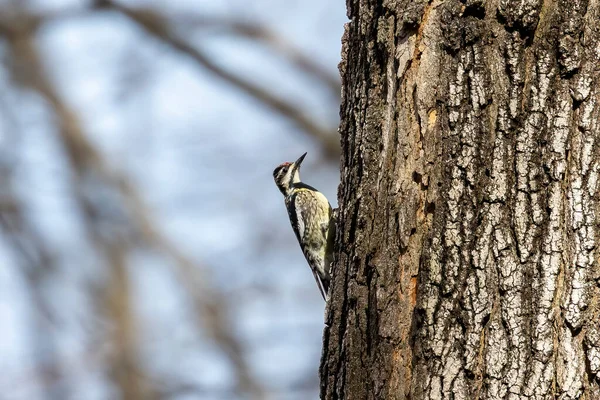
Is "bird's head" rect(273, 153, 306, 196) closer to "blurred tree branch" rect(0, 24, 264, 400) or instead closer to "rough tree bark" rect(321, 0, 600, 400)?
A: "rough tree bark" rect(321, 0, 600, 400)

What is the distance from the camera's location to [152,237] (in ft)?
39.1

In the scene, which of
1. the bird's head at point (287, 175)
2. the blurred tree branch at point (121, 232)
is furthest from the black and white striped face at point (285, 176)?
the blurred tree branch at point (121, 232)

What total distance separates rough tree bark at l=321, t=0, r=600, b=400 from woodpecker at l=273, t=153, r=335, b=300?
2430mm

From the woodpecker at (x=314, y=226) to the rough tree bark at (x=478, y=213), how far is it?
2430mm

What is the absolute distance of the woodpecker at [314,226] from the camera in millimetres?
5234

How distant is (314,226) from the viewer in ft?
17.9

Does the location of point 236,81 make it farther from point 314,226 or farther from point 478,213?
point 478,213

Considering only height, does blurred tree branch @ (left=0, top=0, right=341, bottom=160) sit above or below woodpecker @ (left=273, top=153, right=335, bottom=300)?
above

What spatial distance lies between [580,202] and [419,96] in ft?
2.05

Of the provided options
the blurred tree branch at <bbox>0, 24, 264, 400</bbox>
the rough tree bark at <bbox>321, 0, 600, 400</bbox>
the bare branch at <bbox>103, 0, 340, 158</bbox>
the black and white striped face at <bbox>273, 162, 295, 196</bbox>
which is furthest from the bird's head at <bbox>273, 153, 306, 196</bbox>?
the blurred tree branch at <bbox>0, 24, 264, 400</bbox>

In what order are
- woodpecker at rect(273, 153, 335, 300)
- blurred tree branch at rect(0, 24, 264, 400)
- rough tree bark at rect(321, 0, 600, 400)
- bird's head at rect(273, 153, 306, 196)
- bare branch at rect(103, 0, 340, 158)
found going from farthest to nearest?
blurred tree branch at rect(0, 24, 264, 400), bare branch at rect(103, 0, 340, 158), bird's head at rect(273, 153, 306, 196), woodpecker at rect(273, 153, 335, 300), rough tree bark at rect(321, 0, 600, 400)

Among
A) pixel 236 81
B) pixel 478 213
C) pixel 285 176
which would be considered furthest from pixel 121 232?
pixel 478 213

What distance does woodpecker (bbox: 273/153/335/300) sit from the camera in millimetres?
5234

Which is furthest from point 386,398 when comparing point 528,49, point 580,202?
point 528,49
